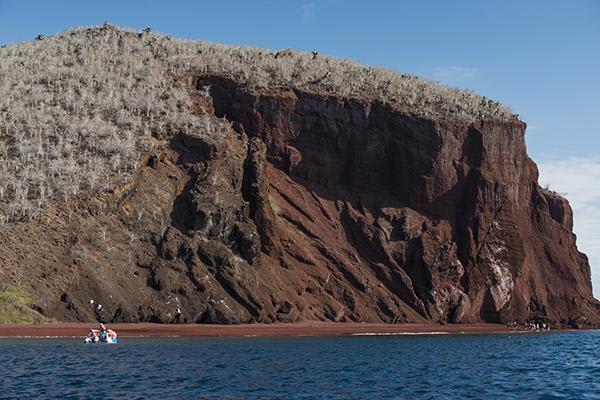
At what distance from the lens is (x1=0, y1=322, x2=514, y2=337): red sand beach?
5363 cm

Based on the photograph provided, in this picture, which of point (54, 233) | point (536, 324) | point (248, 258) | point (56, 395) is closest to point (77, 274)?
point (54, 233)

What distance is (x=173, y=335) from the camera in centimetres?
5803

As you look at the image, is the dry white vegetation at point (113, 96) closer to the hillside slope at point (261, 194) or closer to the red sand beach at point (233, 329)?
the hillside slope at point (261, 194)

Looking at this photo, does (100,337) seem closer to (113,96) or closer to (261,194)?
(261,194)

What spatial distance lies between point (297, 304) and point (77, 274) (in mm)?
20284

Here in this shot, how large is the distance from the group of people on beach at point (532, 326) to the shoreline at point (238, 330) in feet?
21.6

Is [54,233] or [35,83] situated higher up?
[35,83]

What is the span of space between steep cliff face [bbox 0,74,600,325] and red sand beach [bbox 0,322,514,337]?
1647 mm

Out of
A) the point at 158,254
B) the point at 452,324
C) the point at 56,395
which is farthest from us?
the point at 452,324

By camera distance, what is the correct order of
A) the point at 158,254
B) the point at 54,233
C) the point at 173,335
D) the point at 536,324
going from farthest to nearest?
the point at 536,324, the point at 158,254, the point at 54,233, the point at 173,335

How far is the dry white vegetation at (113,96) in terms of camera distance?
70000 mm

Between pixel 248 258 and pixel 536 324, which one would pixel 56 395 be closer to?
pixel 248 258

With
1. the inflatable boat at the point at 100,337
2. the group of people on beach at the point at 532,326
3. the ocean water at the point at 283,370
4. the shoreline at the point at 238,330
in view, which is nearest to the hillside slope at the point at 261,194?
the group of people on beach at the point at 532,326

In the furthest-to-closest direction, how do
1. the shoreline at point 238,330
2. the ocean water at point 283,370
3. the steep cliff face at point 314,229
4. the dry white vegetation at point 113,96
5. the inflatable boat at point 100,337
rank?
the dry white vegetation at point 113,96 → the steep cliff face at point 314,229 → the shoreline at point 238,330 → the inflatable boat at point 100,337 → the ocean water at point 283,370
